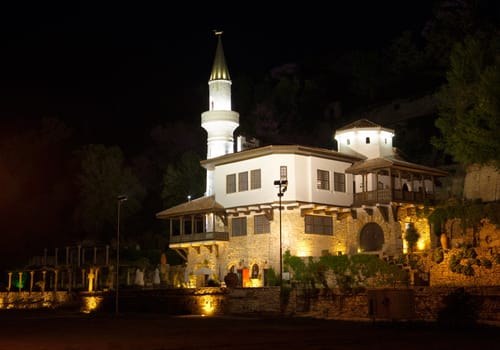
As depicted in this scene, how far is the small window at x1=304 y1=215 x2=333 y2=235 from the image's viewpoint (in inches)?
1864

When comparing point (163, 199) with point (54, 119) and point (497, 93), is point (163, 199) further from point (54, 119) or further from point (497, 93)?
point (497, 93)

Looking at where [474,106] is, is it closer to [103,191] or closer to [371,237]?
[371,237]

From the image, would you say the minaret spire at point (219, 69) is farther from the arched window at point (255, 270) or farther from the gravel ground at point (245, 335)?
the gravel ground at point (245, 335)

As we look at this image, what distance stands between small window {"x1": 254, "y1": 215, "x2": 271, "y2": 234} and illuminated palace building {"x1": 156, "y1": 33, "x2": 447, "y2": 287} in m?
0.06

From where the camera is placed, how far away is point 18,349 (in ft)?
73.4

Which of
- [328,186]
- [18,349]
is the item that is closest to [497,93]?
[328,186]

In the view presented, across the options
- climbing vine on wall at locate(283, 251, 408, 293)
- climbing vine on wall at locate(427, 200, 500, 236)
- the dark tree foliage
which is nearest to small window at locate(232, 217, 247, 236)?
climbing vine on wall at locate(283, 251, 408, 293)

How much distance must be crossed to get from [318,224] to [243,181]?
17.5 ft

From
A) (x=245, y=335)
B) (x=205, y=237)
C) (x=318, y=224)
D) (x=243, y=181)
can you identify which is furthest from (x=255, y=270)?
(x=245, y=335)

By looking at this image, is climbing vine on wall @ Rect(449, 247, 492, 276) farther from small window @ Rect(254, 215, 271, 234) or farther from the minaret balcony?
the minaret balcony

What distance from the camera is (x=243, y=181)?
160 feet

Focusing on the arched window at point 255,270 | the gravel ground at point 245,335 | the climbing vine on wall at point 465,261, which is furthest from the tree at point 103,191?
the climbing vine on wall at point 465,261

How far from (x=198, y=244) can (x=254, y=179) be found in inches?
237

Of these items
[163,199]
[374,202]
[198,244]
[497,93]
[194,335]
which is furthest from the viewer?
[163,199]
